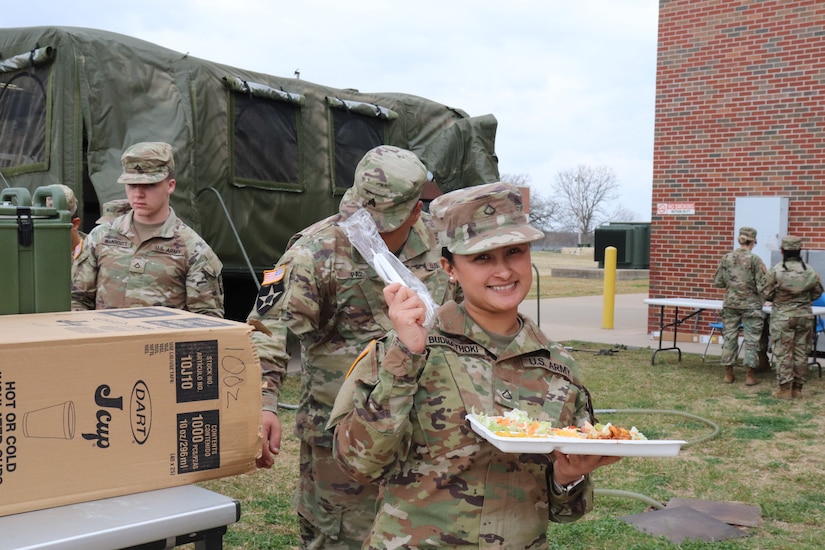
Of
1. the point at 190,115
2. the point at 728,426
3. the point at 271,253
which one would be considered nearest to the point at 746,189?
the point at 728,426

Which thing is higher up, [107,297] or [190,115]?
[190,115]

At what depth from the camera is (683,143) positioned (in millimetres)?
12586

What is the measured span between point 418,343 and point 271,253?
6821 millimetres

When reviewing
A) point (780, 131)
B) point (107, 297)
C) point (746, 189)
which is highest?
point (780, 131)

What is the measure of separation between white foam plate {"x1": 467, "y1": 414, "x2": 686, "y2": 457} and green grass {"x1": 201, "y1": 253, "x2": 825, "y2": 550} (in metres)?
3.11

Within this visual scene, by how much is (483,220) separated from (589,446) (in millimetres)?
645

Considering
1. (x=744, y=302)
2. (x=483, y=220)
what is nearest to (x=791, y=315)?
(x=744, y=302)

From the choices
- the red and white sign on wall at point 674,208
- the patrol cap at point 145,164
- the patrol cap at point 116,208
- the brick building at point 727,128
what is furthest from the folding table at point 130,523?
the red and white sign on wall at point 674,208

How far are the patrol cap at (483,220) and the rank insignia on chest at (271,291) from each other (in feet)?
3.05

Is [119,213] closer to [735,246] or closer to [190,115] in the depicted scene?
[190,115]

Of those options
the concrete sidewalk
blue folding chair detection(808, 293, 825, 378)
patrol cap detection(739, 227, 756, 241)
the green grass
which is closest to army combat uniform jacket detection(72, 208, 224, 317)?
A: the green grass

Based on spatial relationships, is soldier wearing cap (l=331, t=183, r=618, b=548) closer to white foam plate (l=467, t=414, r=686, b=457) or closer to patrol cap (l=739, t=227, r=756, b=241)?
white foam plate (l=467, t=414, r=686, b=457)

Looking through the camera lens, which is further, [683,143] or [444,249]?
[683,143]

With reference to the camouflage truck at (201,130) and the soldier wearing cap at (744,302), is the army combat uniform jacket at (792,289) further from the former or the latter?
the camouflage truck at (201,130)
